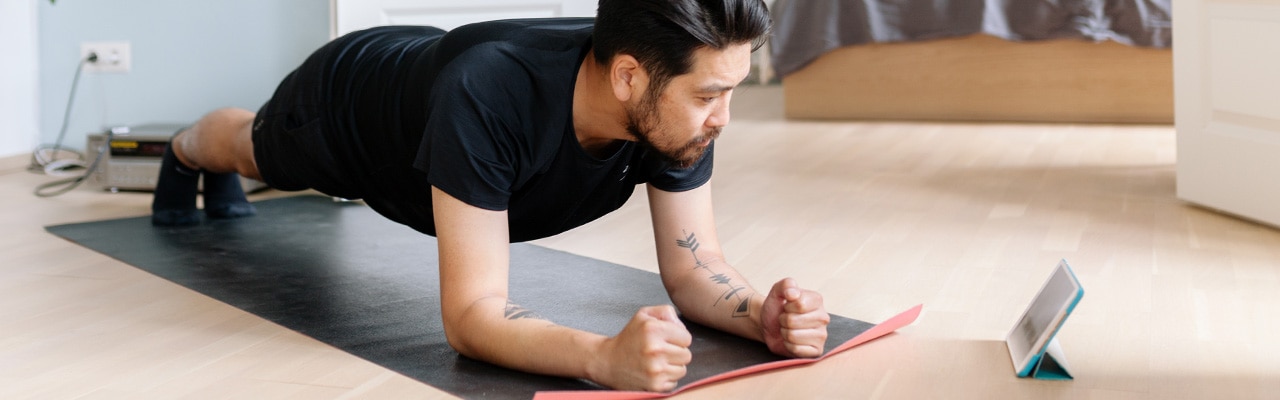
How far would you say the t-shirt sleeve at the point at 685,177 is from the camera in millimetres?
1578

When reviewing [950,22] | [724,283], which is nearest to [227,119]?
[724,283]

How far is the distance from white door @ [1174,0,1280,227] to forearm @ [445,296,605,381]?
162 cm

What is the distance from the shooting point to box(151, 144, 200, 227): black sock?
2426mm

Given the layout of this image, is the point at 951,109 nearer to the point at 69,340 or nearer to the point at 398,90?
the point at 398,90

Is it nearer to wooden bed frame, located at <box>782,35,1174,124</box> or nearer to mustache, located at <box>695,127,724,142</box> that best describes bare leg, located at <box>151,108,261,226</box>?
mustache, located at <box>695,127,724,142</box>

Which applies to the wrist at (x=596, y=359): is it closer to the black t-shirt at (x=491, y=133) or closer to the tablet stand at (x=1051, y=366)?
the black t-shirt at (x=491, y=133)

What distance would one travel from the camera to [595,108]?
4.66 ft

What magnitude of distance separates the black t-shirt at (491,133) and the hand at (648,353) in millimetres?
235

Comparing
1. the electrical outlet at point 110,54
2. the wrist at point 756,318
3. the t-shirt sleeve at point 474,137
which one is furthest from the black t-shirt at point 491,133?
the electrical outlet at point 110,54

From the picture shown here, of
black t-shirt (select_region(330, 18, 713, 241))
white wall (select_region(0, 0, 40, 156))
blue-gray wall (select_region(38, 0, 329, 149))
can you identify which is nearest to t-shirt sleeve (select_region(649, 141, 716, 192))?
black t-shirt (select_region(330, 18, 713, 241))

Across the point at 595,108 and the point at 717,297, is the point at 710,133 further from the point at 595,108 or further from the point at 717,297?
the point at 717,297

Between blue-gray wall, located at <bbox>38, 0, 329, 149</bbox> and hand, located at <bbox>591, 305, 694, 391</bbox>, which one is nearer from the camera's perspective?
hand, located at <bbox>591, 305, 694, 391</bbox>

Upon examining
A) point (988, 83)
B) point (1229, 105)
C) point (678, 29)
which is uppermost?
point (678, 29)

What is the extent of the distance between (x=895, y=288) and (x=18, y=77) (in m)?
2.70
